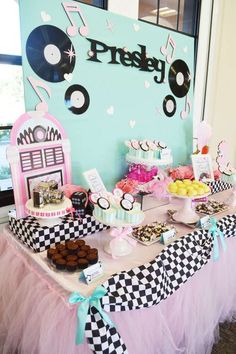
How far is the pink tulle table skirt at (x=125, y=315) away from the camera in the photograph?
1.00 m

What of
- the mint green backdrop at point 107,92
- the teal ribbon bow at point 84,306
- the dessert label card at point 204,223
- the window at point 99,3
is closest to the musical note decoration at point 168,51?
the mint green backdrop at point 107,92

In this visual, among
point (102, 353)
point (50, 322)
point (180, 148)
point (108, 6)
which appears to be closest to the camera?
point (102, 353)

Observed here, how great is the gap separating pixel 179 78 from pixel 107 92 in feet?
2.25

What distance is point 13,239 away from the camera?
1.29 metres

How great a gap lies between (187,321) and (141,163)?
836mm

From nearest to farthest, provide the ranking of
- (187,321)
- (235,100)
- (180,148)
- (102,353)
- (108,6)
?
(102,353) < (187,321) < (108,6) < (180,148) < (235,100)

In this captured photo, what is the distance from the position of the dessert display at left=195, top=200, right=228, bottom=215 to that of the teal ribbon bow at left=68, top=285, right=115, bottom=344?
909mm

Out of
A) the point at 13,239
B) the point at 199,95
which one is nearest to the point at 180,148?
the point at 199,95

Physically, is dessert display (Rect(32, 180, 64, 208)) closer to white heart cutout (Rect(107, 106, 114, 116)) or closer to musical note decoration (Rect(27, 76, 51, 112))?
musical note decoration (Rect(27, 76, 51, 112))

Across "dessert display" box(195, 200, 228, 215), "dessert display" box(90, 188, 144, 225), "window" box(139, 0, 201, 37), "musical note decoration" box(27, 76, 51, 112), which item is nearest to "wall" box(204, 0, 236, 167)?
"window" box(139, 0, 201, 37)

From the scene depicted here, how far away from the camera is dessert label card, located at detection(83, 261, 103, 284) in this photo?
993mm

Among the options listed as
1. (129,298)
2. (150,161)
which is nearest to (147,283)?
(129,298)

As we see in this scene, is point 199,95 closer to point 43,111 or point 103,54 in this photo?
point 103,54

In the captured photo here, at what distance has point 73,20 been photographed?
4.66 feet
